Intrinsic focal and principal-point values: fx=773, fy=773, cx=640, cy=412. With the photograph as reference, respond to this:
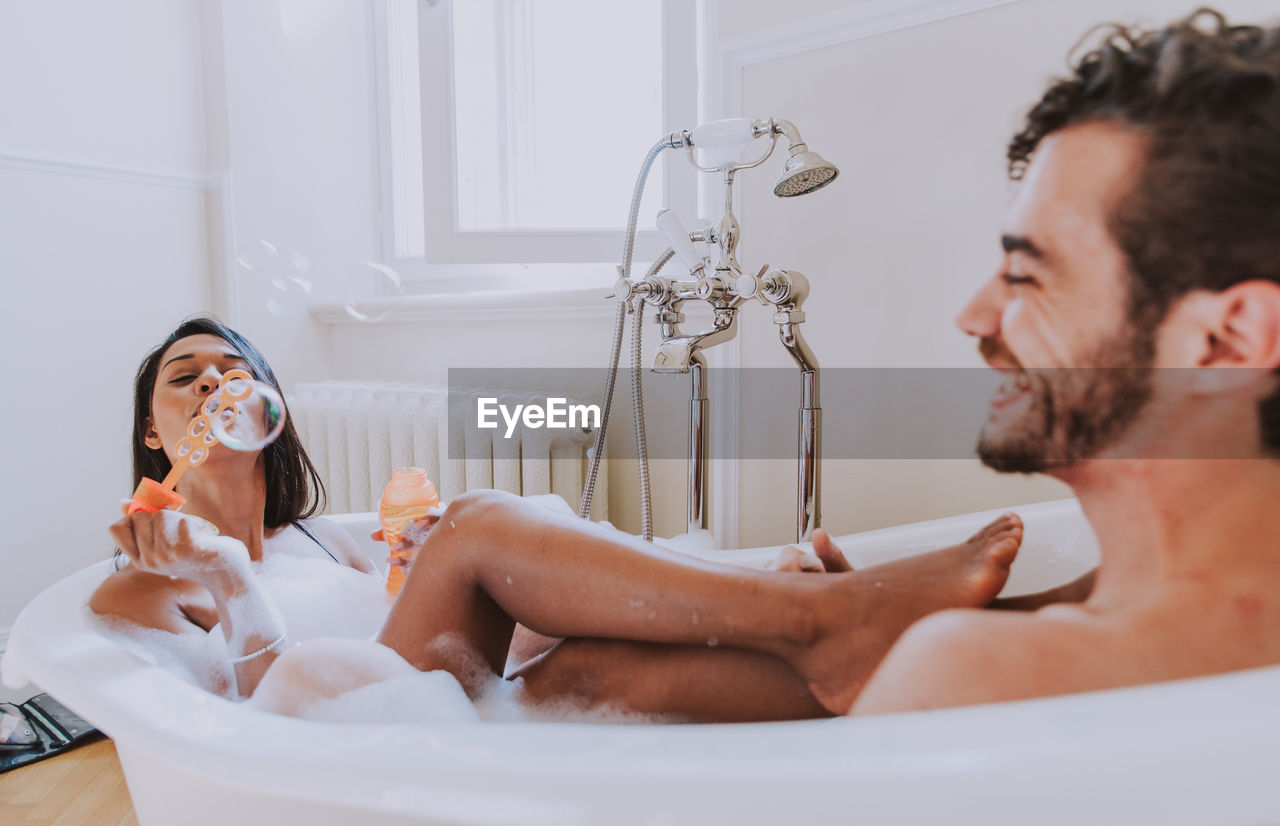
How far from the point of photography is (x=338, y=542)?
3.97ft

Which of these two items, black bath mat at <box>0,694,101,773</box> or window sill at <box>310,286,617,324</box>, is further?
window sill at <box>310,286,617,324</box>

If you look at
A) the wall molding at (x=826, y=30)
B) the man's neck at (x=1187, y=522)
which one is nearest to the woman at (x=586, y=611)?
the man's neck at (x=1187, y=522)

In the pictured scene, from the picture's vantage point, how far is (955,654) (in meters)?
0.54

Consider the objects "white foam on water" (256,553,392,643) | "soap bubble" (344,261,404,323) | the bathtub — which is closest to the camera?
the bathtub

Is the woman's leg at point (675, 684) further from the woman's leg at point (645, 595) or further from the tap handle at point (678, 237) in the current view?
the tap handle at point (678, 237)

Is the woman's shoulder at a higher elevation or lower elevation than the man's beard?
lower

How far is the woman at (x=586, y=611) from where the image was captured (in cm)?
66

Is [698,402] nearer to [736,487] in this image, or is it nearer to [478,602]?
[736,487]

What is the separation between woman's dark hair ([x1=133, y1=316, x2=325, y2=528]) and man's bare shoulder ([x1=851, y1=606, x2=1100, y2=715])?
0.85m

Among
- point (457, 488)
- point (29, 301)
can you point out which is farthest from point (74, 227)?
point (457, 488)

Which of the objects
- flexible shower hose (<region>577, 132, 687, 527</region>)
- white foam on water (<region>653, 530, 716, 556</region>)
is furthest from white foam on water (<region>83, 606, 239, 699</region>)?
white foam on water (<region>653, 530, 716, 556</region>)

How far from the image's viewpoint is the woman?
2.18 feet

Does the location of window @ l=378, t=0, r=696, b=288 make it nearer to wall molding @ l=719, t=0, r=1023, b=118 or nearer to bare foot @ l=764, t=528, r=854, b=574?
wall molding @ l=719, t=0, r=1023, b=118

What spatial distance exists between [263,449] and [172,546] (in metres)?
0.37
